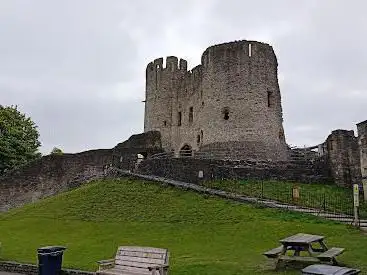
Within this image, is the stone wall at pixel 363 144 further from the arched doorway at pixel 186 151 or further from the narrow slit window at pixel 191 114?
the narrow slit window at pixel 191 114

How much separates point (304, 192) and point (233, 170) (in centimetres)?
499

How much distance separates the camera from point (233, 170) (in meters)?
29.9

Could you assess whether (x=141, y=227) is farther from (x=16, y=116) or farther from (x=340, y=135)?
(x=16, y=116)

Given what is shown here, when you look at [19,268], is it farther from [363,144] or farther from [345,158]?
[345,158]

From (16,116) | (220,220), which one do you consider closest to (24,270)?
(220,220)

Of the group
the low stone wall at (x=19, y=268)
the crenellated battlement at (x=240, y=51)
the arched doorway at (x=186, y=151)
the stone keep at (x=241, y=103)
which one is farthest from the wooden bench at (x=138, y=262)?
the arched doorway at (x=186, y=151)

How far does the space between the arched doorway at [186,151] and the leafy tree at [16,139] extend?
17330 mm

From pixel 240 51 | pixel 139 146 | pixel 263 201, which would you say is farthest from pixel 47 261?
pixel 139 146

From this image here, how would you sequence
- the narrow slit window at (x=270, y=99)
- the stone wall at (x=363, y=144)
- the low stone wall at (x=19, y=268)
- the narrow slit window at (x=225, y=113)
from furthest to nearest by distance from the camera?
the narrow slit window at (x=270, y=99) → the narrow slit window at (x=225, y=113) → the stone wall at (x=363, y=144) → the low stone wall at (x=19, y=268)

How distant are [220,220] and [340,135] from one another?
507 inches

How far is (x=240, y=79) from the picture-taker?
35750mm

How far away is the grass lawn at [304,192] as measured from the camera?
24.2m

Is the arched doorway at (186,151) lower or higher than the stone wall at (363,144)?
higher

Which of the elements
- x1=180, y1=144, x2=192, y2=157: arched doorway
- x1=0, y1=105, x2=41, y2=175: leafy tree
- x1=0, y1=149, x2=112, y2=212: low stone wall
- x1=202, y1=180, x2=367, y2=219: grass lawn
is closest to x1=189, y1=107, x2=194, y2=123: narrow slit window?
x1=180, y1=144, x2=192, y2=157: arched doorway
